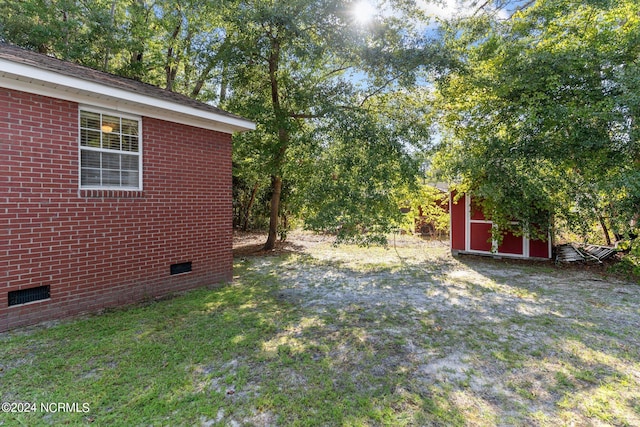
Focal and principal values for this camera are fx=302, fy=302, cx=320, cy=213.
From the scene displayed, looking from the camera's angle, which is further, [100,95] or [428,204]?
[428,204]

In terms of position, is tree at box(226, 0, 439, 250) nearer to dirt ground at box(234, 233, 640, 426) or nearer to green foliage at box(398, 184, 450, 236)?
dirt ground at box(234, 233, 640, 426)

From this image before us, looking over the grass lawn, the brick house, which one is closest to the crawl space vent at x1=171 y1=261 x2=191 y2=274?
the brick house

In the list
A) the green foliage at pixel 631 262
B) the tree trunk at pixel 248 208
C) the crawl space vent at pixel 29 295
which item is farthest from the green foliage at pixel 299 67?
the crawl space vent at pixel 29 295

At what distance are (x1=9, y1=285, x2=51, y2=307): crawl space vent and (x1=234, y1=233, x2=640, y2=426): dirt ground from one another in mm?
3332

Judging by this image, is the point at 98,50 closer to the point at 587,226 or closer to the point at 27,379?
the point at 27,379

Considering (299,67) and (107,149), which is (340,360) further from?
(299,67)

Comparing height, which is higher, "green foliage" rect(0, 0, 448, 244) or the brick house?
"green foliage" rect(0, 0, 448, 244)

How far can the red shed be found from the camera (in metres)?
8.62

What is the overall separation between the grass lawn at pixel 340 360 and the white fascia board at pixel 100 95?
121 inches

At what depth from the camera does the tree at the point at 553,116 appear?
6.30 metres

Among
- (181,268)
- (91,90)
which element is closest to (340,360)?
(181,268)

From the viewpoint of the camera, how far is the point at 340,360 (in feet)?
10.5

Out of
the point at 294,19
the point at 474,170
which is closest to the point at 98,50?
the point at 294,19

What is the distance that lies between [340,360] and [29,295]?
4.12 meters
